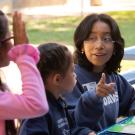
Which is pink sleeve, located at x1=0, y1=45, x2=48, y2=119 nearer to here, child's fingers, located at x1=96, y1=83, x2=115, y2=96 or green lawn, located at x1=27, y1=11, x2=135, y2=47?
child's fingers, located at x1=96, y1=83, x2=115, y2=96

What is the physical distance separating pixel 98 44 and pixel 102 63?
110 millimetres

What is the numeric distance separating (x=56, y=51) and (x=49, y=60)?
4 centimetres

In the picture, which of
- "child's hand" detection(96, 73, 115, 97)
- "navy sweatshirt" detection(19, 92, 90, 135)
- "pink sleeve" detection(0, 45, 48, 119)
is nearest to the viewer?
"pink sleeve" detection(0, 45, 48, 119)

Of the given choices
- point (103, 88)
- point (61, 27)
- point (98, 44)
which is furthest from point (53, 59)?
point (61, 27)

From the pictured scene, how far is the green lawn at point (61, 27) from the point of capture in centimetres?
1018

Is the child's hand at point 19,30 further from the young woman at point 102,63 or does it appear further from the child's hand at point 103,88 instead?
the young woman at point 102,63

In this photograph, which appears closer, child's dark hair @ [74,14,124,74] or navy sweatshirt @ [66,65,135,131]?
navy sweatshirt @ [66,65,135,131]

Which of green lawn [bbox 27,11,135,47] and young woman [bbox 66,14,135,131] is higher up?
young woman [bbox 66,14,135,131]

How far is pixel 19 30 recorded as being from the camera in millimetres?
1712

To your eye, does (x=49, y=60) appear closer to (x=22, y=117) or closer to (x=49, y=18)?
(x=22, y=117)

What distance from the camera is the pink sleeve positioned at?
5.38 feet

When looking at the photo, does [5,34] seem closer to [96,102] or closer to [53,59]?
[53,59]

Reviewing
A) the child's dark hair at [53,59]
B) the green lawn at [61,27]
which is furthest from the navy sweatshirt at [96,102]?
the green lawn at [61,27]

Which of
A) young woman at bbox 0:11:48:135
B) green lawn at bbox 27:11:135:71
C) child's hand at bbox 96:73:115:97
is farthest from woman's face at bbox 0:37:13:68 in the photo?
green lawn at bbox 27:11:135:71
